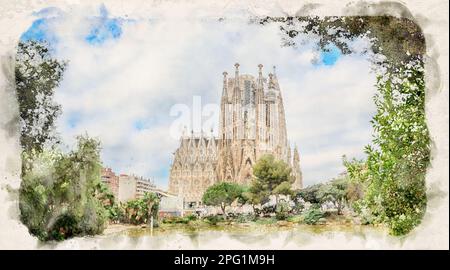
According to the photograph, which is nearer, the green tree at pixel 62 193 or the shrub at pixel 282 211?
the green tree at pixel 62 193

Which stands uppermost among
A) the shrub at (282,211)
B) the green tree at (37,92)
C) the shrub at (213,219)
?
the green tree at (37,92)

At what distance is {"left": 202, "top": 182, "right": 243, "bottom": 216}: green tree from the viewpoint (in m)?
5.00

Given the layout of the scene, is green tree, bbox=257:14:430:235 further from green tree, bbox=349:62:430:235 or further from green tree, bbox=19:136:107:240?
green tree, bbox=19:136:107:240

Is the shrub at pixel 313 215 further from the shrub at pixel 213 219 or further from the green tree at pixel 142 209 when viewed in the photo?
the green tree at pixel 142 209

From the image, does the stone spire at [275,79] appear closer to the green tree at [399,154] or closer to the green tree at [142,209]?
the green tree at [399,154]

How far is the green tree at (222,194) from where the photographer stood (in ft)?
16.4

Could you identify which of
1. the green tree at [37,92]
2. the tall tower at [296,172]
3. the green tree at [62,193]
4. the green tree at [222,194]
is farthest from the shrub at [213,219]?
the green tree at [37,92]

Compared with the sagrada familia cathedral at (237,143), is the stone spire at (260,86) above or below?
above

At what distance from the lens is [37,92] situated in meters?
4.95

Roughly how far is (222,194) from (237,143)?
0.46 metres

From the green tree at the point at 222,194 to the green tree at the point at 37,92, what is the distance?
4.47ft
